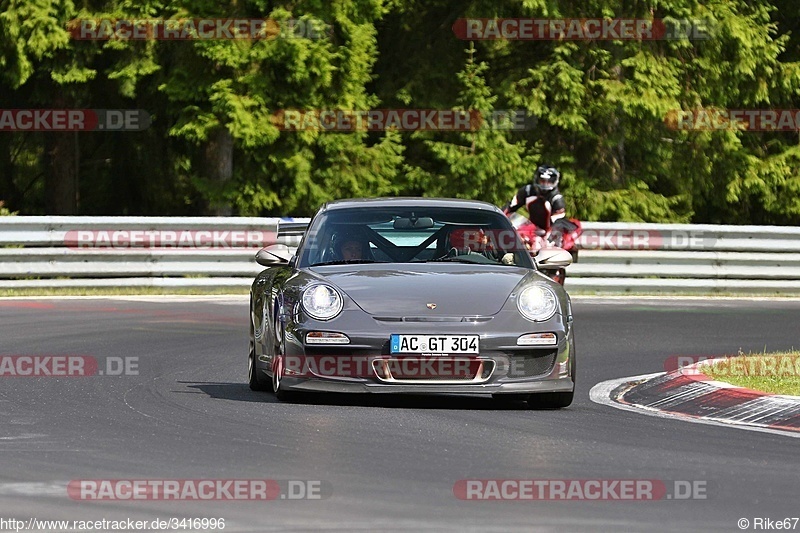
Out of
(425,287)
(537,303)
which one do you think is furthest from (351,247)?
(537,303)

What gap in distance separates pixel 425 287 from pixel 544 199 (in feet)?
30.6

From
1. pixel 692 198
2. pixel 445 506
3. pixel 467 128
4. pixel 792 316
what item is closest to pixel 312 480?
pixel 445 506

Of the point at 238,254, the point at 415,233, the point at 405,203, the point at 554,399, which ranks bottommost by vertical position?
the point at 238,254

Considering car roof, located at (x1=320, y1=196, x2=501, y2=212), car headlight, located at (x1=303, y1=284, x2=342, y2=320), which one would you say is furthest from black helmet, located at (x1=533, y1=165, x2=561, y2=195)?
car headlight, located at (x1=303, y1=284, x2=342, y2=320)

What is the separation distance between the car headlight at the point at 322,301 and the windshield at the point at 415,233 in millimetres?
745

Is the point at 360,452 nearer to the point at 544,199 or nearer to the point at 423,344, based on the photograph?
the point at 423,344

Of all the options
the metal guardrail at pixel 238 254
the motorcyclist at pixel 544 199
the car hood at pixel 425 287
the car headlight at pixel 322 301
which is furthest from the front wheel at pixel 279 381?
the metal guardrail at pixel 238 254

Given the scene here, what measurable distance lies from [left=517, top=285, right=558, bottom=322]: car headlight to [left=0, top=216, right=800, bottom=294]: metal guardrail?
32.2ft

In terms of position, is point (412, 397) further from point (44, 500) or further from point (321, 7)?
point (321, 7)

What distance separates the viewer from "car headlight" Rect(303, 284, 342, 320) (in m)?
10.3

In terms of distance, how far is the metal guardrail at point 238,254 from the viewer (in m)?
20.8

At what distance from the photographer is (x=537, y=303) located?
10.5 m

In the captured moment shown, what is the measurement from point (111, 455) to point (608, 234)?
1489cm

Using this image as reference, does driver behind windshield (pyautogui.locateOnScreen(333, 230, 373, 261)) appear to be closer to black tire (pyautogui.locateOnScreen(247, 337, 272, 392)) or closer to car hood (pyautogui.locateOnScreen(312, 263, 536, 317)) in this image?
car hood (pyautogui.locateOnScreen(312, 263, 536, 317))
